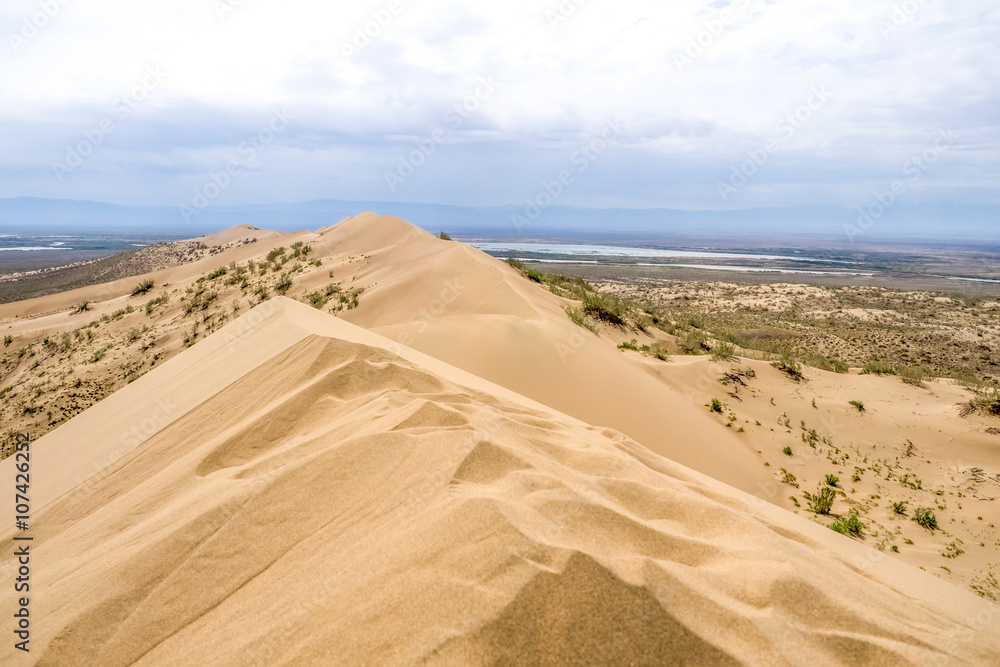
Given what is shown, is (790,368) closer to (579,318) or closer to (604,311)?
(604,311)

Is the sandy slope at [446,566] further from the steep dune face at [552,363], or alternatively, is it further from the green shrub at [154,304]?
the green shrub at [154,304]

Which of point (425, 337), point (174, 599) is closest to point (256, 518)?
point (174, 599)

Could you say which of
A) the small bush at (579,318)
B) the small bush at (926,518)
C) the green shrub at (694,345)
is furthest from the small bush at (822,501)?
the green shrub at (694,345)

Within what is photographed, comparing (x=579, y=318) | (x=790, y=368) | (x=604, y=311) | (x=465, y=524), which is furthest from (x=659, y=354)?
(x=465, y=524)

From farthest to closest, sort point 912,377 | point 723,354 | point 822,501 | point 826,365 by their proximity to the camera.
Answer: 1. point 826,365
2. point 912,377
3. point 723,354
4. point 822,501

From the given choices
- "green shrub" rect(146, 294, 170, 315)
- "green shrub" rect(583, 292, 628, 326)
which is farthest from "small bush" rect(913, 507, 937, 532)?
Result: "green shrub" rect(146, 294, 170, 315)

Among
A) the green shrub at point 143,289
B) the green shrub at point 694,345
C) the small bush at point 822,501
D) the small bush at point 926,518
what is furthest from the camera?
the green shrub at point 143,289

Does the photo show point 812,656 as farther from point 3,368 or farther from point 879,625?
point 3,368
